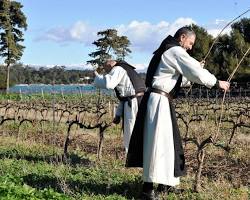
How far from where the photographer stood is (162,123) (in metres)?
5.40

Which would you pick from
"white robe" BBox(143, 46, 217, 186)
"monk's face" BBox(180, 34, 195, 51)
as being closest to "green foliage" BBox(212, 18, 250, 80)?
"monk's face" BBox(180, 34, 195, 51)

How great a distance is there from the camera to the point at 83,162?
838 centimetres

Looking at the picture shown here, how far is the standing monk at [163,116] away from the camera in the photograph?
537cm

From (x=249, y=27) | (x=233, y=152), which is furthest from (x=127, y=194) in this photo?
(x=249, y=27)

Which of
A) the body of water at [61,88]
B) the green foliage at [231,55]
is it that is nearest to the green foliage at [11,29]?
Result: the body of water at [61,88]

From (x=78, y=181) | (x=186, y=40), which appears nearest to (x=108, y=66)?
(x=78, y=181)

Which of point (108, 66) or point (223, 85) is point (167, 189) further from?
point (108, 66)

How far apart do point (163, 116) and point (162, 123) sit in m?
0.08

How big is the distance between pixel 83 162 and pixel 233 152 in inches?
102

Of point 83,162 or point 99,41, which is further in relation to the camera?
point 99,41

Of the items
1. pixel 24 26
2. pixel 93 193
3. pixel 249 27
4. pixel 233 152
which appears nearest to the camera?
pixel 93 193

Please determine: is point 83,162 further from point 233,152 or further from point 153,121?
point 153,121

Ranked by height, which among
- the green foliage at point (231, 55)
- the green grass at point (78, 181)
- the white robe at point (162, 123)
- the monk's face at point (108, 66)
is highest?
the green foliage at point (231, 55)

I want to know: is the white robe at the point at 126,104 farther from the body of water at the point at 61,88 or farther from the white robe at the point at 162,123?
the body of water at the point at 61,88
